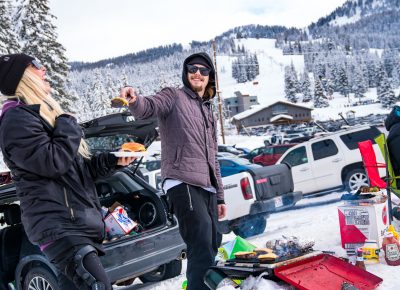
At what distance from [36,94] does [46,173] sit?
0.47 meters

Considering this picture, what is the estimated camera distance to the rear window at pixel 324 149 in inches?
470

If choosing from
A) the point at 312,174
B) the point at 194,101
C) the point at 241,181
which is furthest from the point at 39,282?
the point at 312,174

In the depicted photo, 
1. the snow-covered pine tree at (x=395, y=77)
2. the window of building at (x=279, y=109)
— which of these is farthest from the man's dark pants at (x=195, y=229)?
the snow-covered pine tree at (x=395, y=77)

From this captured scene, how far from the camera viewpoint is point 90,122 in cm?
480

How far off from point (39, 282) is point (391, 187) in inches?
179

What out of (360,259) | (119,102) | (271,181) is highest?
(119,102)

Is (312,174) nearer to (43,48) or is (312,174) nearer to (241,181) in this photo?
(241,181)

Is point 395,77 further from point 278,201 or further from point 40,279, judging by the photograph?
point 40,279

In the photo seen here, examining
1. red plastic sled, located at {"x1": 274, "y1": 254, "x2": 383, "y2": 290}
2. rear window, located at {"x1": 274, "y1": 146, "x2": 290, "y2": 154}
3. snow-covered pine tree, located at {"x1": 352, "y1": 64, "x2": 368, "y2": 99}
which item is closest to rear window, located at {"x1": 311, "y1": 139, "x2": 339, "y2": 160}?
rear window, located at {"x1": 274, "y1": 146, "x2": 290, "y2": 154}

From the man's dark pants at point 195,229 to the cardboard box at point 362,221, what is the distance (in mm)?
2407

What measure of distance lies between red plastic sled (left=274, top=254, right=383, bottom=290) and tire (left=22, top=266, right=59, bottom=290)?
231 cm

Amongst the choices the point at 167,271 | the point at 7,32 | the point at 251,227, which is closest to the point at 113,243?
the point at 167,271

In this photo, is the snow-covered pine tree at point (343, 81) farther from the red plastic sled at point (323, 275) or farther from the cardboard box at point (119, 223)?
the red plastic sled at point (323, 275)

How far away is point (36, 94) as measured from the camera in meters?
2.53
